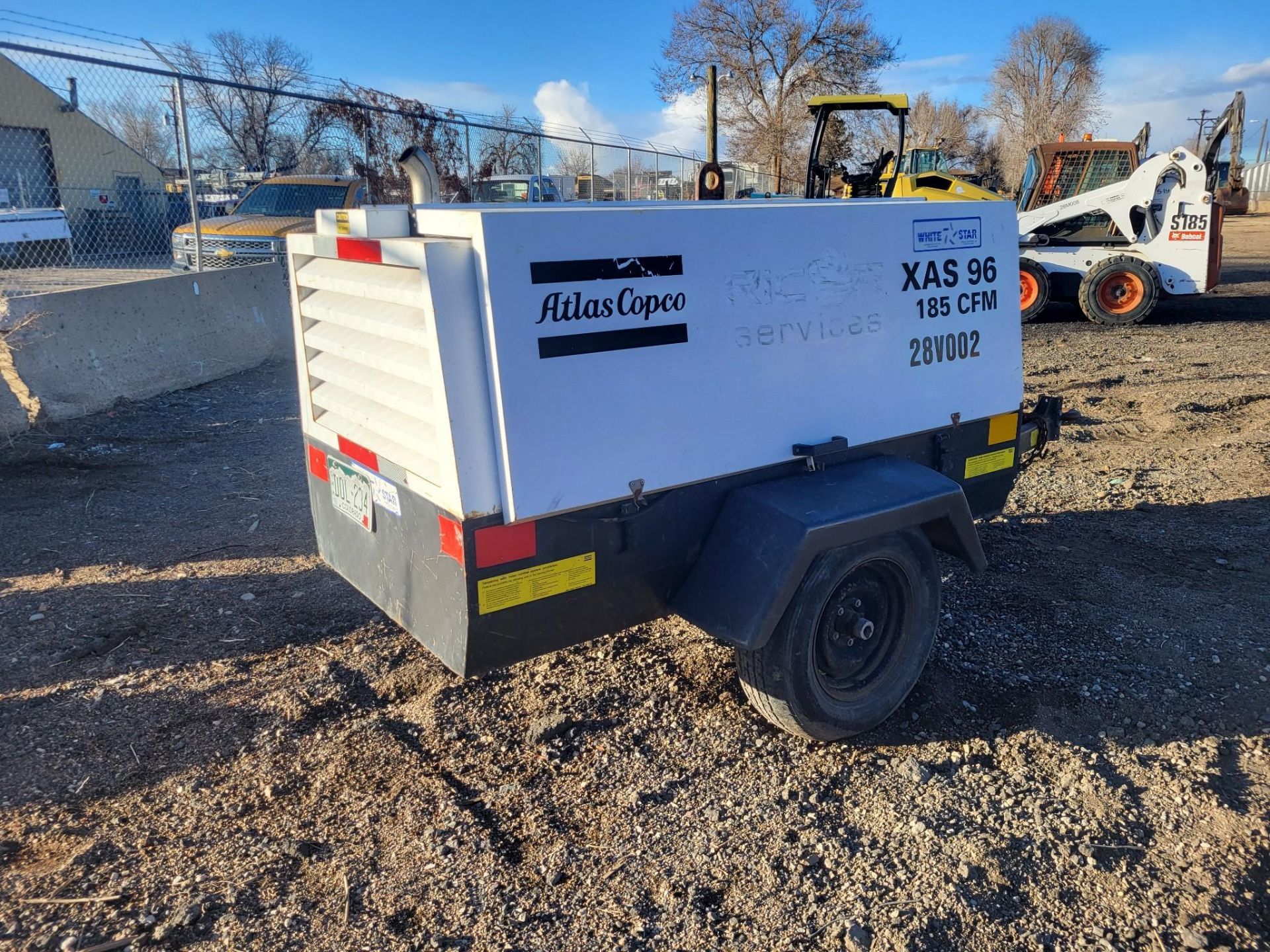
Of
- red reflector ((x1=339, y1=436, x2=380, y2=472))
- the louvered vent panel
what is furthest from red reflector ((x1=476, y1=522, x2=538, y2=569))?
red reflector ((x1=339, y1=436, x2=380, y2=472))

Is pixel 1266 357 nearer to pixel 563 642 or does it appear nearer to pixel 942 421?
pixel 942 421

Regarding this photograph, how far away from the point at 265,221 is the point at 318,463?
8847 millimetres

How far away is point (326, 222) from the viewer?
10.2ft

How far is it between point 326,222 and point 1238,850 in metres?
3.62

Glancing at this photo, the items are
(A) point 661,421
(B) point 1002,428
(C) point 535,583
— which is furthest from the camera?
(B) point 1002,428

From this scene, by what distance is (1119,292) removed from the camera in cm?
1280

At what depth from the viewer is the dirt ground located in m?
2.51

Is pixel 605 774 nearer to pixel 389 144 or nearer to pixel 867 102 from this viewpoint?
pixel 867 102

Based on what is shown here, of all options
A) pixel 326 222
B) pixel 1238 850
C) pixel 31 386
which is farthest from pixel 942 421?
pixel 31 386

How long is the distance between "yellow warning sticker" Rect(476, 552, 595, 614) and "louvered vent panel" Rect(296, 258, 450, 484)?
36 centimetres

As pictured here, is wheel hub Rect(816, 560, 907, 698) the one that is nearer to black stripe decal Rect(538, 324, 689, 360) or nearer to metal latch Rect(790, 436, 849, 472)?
metal latch Rect(790, 436, 849, 472)

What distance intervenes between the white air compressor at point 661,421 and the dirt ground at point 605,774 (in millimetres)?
484

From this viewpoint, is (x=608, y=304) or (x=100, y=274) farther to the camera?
(x=100, y=274)

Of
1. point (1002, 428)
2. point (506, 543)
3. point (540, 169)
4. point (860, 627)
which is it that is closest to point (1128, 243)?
point (540, 169)
